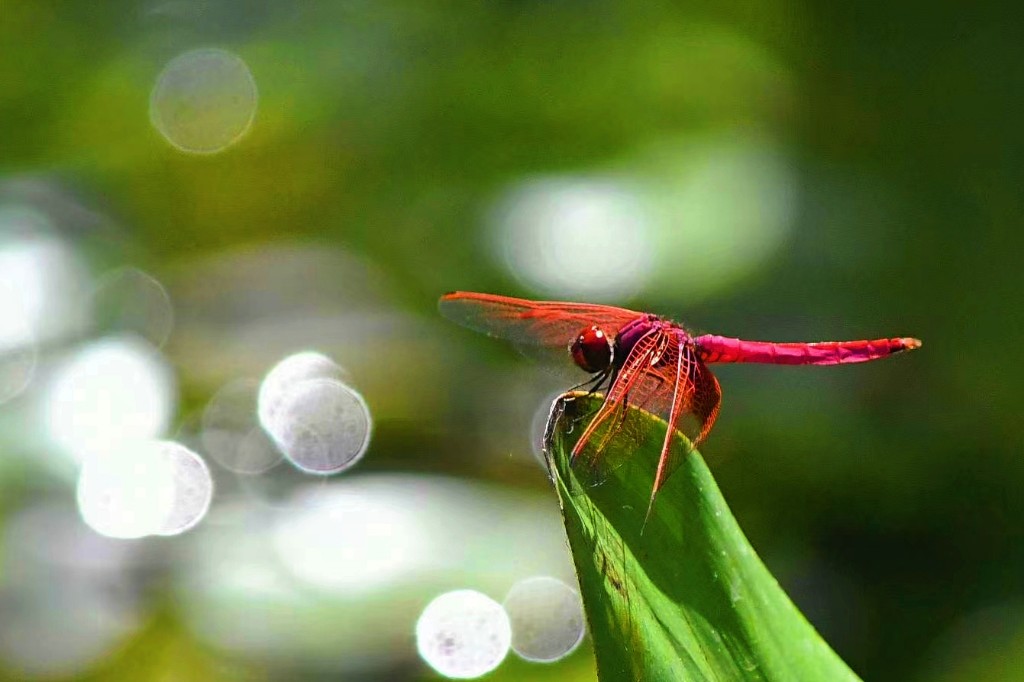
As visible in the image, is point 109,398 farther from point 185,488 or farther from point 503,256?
point 503,256

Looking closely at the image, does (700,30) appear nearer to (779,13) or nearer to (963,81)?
(779,13)

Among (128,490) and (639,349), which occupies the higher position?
(128,490)

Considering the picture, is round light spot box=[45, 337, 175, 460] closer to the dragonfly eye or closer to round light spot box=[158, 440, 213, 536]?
round light spot box=[158, 440, 213, 536]

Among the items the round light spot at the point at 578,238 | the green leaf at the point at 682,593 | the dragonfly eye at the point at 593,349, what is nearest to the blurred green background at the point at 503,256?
the round light spot at the point at 578,238

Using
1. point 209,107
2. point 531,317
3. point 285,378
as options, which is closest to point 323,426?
point 285,378

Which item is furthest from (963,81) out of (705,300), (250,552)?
(250,552)

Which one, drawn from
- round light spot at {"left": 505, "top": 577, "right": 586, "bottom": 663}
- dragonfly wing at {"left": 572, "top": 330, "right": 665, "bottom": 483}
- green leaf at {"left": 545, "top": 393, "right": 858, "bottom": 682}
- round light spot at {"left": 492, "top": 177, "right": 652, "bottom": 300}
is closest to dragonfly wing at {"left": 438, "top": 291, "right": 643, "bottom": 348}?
dragonfly wing at {"left": 572, "top": 330, "right": 665, "bottom": 483}
